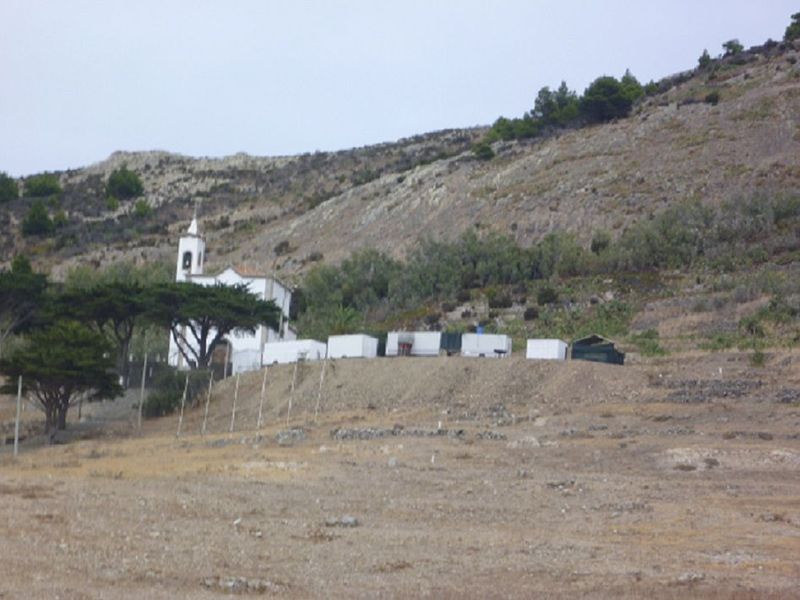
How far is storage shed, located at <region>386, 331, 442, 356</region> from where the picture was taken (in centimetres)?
4653

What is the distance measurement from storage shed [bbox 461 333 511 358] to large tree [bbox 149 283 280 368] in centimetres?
847

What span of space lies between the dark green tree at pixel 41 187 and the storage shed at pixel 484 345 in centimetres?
8296

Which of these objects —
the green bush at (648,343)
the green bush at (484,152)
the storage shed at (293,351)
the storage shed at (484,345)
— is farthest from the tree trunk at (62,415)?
the green bush at (484,152)

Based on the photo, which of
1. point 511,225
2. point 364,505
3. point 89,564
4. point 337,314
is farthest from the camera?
point 511,225

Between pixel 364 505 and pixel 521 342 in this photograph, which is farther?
pixel 521 342

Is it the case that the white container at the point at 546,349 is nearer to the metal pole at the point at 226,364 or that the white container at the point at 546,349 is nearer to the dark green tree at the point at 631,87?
the metal pole at the point at 226,364

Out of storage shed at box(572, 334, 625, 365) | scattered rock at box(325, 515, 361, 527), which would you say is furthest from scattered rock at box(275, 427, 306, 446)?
scattered rock at box(325, 515, 361, 527)

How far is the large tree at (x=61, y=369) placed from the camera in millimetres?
39938

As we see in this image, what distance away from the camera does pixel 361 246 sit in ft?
264

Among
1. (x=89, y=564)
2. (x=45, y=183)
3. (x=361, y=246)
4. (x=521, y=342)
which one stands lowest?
(x=89, y=564)

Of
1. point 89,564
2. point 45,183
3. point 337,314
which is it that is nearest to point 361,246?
point 337,314

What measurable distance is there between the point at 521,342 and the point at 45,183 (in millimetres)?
81529

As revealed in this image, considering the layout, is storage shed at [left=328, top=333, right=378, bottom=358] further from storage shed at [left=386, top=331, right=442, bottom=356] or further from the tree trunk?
the tree trunk

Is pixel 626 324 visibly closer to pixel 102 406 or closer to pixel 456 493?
pixel 102 406
